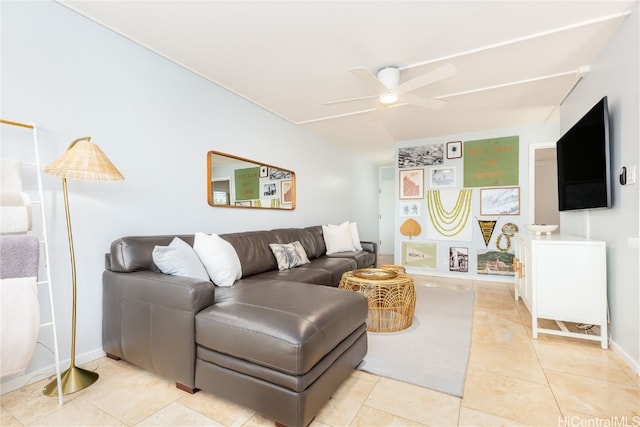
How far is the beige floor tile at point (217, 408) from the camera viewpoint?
4.74 ft

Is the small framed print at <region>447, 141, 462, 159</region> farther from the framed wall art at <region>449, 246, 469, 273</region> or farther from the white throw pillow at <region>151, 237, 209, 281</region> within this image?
the white throw pillow at <region>151, 237, 209, 281</region>

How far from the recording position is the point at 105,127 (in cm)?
215

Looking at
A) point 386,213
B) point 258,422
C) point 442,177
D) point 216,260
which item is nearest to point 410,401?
point 258,422

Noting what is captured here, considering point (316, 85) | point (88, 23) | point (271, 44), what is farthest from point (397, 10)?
point (88, 23)

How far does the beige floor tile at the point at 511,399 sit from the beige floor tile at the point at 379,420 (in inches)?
14.2

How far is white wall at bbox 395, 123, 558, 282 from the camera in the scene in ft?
14.6

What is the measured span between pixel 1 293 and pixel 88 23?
6.07ft

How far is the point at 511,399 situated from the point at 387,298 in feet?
3.38

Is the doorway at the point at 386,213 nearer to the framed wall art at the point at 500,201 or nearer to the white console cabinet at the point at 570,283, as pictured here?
the framed wall art at the point at 500,201

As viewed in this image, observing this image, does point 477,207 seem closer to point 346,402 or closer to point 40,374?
point 346,402

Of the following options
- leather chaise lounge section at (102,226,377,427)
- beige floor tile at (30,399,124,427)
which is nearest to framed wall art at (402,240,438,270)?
leather chaise lounge section at (102,226,377,427)

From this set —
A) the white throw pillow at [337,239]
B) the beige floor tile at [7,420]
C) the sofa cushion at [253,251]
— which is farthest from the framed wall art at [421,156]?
the beige floor tile at [7,420]

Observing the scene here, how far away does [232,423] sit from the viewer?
142cm

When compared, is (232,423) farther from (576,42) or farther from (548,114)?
(548,114)
